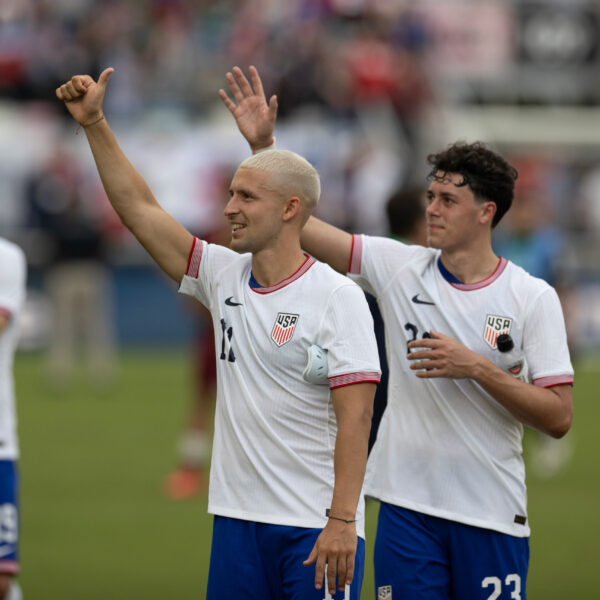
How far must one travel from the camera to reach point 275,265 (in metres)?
4.81

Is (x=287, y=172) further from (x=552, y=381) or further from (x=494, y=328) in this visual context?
(x=552, y=381)

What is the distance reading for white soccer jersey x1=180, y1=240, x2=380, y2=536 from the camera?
183 inches

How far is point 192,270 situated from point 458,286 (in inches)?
42.5

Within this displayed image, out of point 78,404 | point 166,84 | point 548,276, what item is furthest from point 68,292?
point 548,276

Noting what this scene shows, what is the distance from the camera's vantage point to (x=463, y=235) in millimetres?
5180

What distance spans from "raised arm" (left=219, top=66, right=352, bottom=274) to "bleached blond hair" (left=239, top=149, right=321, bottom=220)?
0.39 m

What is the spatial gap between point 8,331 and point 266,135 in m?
1.63

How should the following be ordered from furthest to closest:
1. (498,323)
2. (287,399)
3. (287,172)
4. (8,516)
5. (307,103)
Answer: (307,103) → (8,516) → (498,323) → (287,172) → (287,399)

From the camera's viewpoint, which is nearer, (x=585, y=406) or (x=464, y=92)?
(x=585, y=406)

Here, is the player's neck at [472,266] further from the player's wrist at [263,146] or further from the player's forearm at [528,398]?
the player's wrist at [263,146]

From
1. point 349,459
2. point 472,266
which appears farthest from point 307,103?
point 349,459

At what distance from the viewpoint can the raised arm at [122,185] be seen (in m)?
4.92

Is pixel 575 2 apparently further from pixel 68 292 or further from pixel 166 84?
pixel 68 292

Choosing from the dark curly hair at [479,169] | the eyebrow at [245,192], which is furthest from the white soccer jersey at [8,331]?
the dark curly hair at [479,169]
